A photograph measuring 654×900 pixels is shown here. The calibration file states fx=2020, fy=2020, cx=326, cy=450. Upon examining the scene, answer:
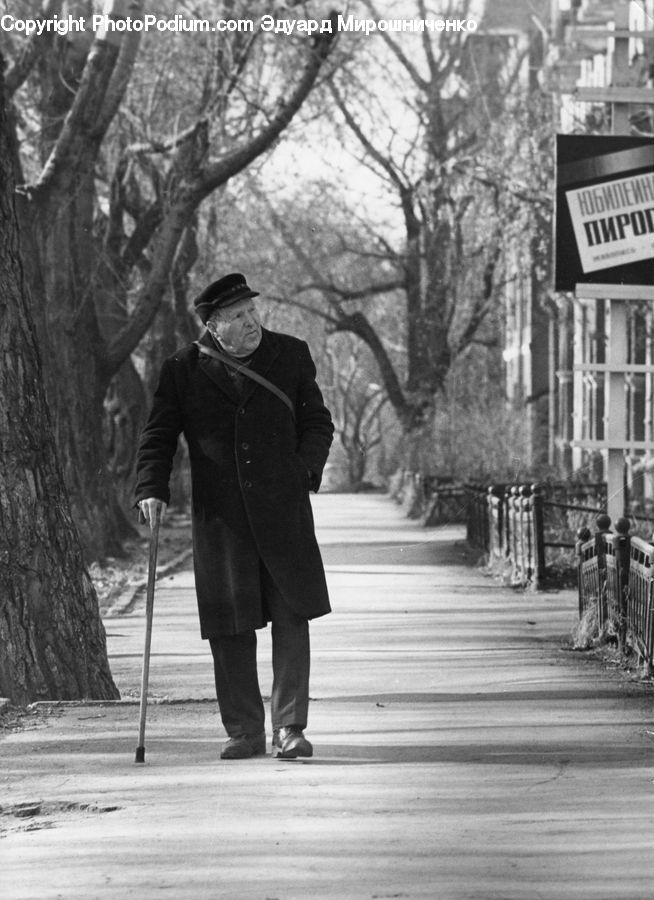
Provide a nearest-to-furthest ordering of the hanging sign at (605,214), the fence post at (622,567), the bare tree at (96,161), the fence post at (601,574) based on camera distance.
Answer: the fence post at (622,567), the fence post at (601,574), the hanging sign at (605,214), the bare tree at (96,161)

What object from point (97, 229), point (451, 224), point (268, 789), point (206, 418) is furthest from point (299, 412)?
point (451, 224)

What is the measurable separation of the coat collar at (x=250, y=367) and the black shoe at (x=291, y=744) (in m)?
1.30

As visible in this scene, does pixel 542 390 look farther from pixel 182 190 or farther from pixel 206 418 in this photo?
pixel 206 418

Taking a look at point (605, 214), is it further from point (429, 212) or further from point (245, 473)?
point (429, 212)

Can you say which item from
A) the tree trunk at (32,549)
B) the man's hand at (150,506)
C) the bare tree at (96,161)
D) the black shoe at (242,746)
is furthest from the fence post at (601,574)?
the bare tree at (96,161)

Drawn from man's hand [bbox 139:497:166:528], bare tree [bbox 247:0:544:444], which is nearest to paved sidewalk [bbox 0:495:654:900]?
man's hand [bbox 139:497:166:528]

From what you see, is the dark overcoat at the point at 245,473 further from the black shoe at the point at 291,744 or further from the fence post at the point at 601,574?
the fence post at the point at 601,574

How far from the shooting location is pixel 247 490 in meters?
7.84

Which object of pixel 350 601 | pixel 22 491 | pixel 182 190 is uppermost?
pixel 182 190

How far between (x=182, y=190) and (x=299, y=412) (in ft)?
57.2

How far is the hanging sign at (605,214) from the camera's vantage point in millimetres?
15344

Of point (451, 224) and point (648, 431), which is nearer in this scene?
point (648, 431)

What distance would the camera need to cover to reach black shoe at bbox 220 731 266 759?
7969 millimetres

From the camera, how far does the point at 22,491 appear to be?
33.3 feet
